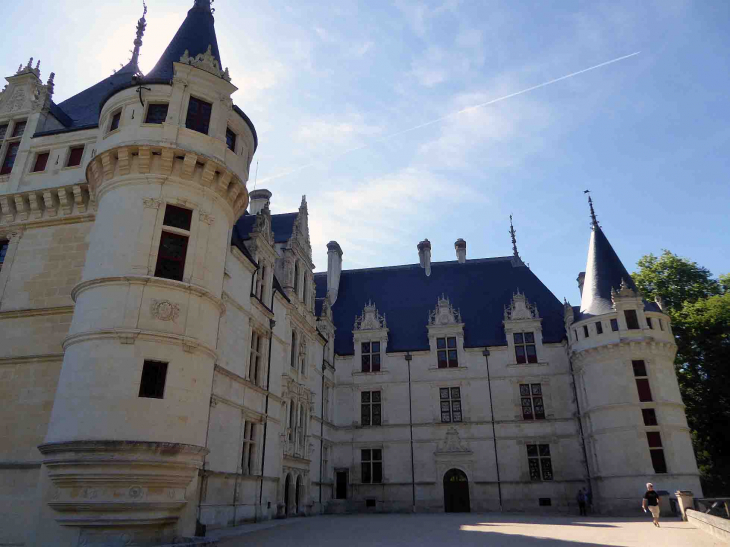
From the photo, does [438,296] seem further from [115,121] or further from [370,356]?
[115,121]

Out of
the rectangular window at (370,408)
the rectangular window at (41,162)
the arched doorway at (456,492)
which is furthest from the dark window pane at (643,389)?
the rectangular window at (41,162)

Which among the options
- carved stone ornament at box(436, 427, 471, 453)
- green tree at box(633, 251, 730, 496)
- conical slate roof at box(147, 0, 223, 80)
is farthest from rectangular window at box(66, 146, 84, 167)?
green tree at box(633, 251, 730, 496)

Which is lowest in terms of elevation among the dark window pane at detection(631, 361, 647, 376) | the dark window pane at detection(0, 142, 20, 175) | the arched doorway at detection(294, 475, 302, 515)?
the arched doorway at detection(294, 475, 302, 515)

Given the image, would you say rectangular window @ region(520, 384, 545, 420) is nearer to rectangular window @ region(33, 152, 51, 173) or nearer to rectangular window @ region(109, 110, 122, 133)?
rectangular window @ region(109, 110, 122, 133)

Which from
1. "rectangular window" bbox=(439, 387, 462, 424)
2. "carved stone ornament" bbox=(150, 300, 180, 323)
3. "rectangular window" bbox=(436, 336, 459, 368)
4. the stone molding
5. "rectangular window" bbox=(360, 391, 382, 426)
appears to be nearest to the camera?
"carved stone ornament" bbox=(150, 300, 180, 323)

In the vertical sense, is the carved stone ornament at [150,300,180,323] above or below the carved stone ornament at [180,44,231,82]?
below

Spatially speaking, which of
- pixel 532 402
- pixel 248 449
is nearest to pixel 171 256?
pixel 248 449

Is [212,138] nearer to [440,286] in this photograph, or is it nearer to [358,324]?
[358,324]

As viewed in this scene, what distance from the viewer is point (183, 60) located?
46.7 ft

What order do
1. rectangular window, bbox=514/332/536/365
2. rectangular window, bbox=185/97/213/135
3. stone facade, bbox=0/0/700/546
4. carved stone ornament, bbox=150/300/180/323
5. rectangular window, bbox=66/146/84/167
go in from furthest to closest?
rectangular window, bbox=514/332/536/365, rectangular window, bbox=66/146/84/167, rectangular window, bbox=185/97/213/135, carved stone ornament, bbox=150/300/180/323, stone facade, bbox=0/0/700/546

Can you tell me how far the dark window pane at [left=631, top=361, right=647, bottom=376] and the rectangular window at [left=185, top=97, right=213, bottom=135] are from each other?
23.2 m

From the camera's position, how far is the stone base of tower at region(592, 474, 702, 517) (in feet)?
75.7

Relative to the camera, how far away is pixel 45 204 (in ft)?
52.4

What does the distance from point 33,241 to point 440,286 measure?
86.8ft
